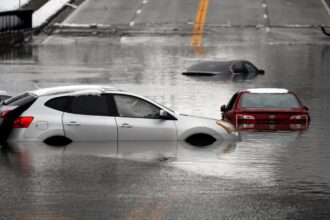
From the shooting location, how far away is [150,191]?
14523mm

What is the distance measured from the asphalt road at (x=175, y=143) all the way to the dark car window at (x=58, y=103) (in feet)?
2.55

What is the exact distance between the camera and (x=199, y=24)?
71375mm


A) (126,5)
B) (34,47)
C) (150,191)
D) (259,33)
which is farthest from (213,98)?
(126,5)

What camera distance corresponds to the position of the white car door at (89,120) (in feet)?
64.8

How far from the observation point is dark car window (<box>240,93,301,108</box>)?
25953 millimetres

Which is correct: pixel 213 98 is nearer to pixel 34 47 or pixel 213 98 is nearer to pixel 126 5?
pixel 34 47

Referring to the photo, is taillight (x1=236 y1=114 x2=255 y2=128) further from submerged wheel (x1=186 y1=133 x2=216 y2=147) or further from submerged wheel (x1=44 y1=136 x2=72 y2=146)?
submerged wheel (x1=44 y1=136 x2=72 y2=146)

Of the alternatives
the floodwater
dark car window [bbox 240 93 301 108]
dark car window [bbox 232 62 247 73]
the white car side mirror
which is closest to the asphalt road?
the floodwater

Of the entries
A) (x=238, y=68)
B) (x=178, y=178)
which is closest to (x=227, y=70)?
(x=238, y=68)

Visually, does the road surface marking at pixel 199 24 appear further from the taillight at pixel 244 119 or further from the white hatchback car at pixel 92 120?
the white hatchback car at pixel 92 120

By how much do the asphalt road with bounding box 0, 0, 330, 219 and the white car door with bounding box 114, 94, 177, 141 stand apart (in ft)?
0.72

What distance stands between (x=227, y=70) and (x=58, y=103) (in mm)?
28768

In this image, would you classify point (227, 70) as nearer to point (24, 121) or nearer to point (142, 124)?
point (142, 124)

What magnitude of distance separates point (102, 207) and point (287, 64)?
135ft
